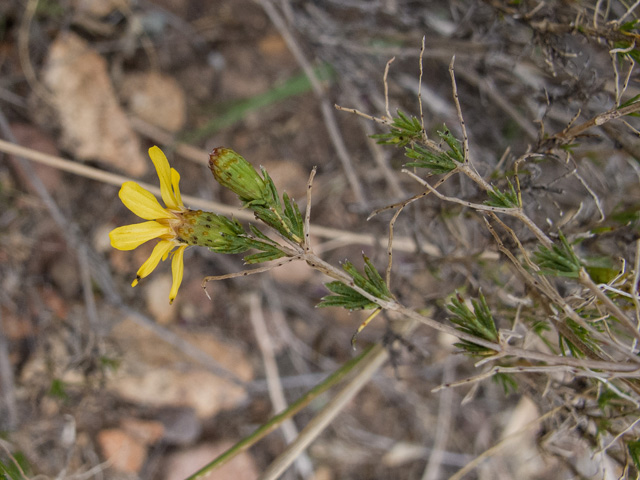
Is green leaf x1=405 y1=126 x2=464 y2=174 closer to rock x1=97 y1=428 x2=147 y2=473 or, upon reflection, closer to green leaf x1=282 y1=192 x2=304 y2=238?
green leaf x1=282 y1=192 x2=304 y2=238

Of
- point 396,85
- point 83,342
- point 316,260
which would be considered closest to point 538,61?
point 396,85

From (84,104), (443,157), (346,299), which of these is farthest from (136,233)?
(84,104)

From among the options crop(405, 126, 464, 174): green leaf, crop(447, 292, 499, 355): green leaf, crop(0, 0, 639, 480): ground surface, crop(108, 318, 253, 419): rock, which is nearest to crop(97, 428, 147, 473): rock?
crop(0, 0, 639, 480): ground surface

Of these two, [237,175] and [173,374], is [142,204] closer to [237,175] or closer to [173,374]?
[237,175]

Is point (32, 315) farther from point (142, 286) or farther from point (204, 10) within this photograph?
point (204, 10)

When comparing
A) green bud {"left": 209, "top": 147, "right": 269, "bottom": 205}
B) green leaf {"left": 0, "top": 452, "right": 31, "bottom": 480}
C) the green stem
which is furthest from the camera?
the green stem
